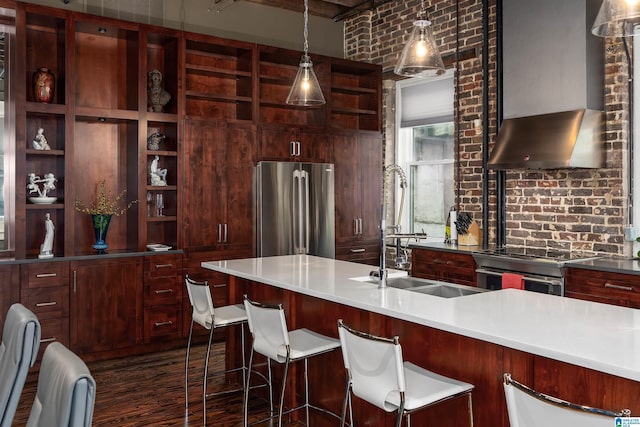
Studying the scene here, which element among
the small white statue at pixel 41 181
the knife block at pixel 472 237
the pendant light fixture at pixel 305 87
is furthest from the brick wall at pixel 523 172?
the small white statue at pixel 41 181

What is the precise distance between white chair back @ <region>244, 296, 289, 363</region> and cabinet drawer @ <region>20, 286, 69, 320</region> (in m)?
2.32

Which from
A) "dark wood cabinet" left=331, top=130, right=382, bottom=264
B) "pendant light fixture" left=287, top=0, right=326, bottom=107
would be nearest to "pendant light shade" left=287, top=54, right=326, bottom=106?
"pendant light fixture" left=287, top=0, right=326, bottom=107

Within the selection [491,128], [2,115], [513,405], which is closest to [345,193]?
[491,128]

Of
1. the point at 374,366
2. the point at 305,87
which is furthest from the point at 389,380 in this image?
the point at 305,87

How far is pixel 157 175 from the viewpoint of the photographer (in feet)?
17.5

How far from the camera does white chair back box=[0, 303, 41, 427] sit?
5.98 feet

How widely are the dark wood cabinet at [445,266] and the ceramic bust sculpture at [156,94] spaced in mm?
2765

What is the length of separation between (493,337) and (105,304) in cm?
370

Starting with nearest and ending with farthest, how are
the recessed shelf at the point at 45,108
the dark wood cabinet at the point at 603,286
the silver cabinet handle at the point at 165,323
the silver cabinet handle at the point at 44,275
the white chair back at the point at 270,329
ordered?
the white chair back at the point at 270,329 < the dark wood cabinet at the point at 603,286 < the silver cabinet handle at the point at 44,275 < the recessed shelf at the point at 45,108 < the silver cabinet handle at the point at 165,323

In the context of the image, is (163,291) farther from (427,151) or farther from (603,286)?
(603,286)

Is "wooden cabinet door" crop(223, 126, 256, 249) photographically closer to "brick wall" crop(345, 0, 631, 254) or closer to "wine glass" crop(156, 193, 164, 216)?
"wine glass" crop(156, 193, 164, 216)

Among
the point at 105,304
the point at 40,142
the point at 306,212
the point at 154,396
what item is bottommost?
the point at 154,396

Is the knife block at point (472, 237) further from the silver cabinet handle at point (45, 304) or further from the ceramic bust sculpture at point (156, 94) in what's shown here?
the silver cabinet handle at point (45, 304)

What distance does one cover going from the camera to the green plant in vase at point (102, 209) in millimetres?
4941
